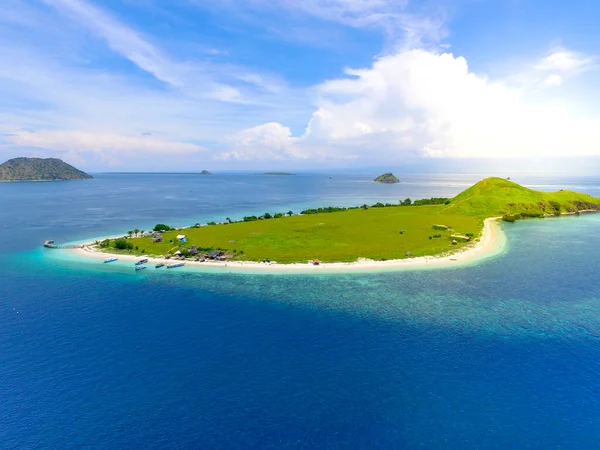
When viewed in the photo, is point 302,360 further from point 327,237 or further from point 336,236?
point 336,236

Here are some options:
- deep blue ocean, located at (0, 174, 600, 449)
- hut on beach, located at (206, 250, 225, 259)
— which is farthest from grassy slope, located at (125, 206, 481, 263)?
deep blue ocean, located at (0, 174, 600, 449)

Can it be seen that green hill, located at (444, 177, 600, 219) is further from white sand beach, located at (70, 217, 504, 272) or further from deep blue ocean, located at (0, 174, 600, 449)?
deep blue ocean, located at (0, 174, 600, 449)

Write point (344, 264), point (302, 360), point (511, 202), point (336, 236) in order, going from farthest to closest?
point (511, 202)
point (336, 236)
point (344, 264)
point (302, 360)

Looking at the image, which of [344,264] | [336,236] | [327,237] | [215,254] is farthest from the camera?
[336,236]

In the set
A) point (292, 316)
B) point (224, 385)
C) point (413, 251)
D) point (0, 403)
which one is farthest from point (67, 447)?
point (413, 251)

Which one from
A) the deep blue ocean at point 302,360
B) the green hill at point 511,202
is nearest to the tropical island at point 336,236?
the green hill at point 511,202

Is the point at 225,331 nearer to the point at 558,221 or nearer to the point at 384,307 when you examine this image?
the point at 384,307

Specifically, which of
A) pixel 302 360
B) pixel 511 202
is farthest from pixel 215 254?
pixel 511 202
